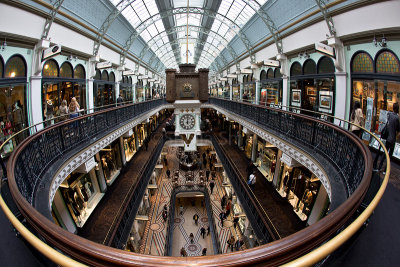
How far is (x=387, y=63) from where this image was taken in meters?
7.65

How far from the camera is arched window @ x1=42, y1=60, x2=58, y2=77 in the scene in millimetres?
10900

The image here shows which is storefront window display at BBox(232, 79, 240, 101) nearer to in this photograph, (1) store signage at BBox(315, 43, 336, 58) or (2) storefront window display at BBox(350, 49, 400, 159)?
(1) store signage at BBox(315, 43, 336, 58)

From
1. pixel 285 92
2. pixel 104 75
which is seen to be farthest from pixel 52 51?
pixel 285 92

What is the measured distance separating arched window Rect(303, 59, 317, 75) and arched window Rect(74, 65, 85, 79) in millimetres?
14794

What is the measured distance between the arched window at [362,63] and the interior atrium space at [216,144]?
6 centimetres

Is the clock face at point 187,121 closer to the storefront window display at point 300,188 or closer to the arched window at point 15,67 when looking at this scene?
the storefront window display at point 300,188

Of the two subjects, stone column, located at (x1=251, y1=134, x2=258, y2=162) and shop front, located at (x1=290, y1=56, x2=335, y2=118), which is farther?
stone column, located at (x1=251, y1=134, x2=258, y2=162)

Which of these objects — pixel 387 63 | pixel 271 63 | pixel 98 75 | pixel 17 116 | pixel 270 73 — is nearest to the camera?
pixel 387 63

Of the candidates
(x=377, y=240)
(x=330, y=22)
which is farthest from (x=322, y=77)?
(x=377, y=240)

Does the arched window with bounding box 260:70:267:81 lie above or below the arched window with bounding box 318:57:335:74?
above

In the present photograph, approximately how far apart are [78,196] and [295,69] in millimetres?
15015

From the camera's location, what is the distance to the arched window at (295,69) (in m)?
14.1

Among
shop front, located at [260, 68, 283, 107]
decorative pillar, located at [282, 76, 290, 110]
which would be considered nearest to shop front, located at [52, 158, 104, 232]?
shop front, located at [260, 68, 283, 107]

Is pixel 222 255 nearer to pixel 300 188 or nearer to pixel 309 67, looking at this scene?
pixel 300 188
